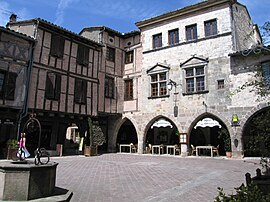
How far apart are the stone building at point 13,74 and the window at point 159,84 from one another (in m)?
7.45

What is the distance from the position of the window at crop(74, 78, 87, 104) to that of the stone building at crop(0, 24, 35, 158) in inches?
114

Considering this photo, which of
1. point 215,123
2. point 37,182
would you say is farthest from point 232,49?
point 37,182

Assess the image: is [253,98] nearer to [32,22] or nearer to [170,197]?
[170,197]

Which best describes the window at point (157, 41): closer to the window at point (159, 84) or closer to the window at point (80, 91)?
the window at point (159, 84)

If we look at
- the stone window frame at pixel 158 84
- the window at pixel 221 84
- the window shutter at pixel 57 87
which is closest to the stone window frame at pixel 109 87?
the stone window frame at pixel 158 84

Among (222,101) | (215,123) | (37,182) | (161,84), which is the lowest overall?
(37,182)

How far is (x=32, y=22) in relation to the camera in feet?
41.1

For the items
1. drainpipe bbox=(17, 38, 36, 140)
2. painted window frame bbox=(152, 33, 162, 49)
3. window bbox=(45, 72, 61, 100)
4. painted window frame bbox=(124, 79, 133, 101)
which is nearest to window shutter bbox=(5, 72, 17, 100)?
drainpipe bbox=(17, 38, 36, 140)

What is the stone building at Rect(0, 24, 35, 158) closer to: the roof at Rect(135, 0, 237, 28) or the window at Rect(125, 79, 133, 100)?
the window at Rect(125, 79, 133, 100)

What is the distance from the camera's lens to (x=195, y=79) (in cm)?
1361

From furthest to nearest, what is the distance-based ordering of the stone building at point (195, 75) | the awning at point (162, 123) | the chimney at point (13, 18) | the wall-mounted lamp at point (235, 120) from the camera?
the awning at point (162, 123)
the chimney at point (13, 18)
the stone building at point (195, 75)
the wall-mounted lamp at point (235, 120)

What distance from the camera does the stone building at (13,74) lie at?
11070 millimetres

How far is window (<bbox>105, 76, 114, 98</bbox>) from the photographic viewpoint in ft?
51.5

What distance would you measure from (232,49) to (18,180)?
39.9 ft
